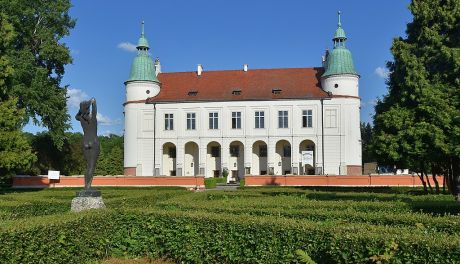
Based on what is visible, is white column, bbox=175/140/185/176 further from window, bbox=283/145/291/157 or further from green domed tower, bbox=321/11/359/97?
green domed tower, bbox=321/11/359/97

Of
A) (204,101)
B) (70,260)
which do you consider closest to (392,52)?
(70,260)

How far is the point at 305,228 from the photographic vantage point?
8.21m

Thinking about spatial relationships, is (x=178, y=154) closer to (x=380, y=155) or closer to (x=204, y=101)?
(x=204, y=101)

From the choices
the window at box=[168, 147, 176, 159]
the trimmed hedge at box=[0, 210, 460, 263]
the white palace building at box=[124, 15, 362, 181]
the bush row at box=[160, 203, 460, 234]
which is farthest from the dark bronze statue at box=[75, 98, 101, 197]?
the window at box=[168, 147, 176, 159]

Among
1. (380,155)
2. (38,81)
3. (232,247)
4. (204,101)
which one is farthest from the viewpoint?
(204,101)

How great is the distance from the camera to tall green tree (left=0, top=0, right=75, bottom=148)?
102 ft

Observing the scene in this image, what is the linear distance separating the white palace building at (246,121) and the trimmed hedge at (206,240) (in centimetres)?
4461

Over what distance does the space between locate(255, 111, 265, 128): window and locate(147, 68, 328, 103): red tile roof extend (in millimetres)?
1788

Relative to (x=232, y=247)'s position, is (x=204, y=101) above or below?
above

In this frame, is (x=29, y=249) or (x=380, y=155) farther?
(x=380, y=155)

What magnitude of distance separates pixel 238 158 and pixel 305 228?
165 feet

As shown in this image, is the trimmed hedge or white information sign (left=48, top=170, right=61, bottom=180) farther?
white information sign (left=48, top=170, right=61, bottom=180)

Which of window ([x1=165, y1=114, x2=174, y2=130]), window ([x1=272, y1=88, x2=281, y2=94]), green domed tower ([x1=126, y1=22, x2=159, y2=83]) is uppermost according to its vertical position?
green domed tower ([x1=126, y1=22, x2=159, y2=83])

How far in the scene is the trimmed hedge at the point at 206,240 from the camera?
6.95 meters
